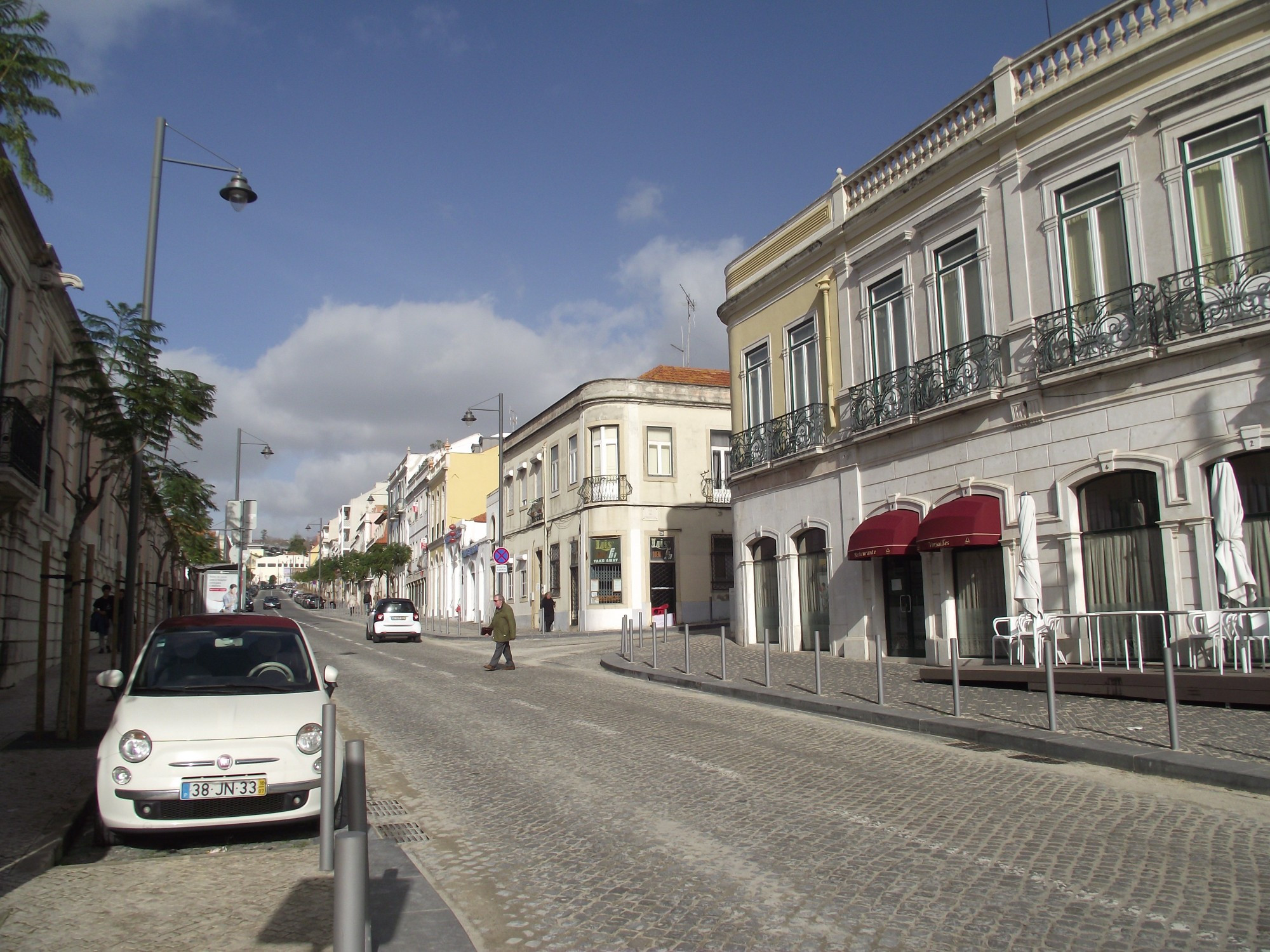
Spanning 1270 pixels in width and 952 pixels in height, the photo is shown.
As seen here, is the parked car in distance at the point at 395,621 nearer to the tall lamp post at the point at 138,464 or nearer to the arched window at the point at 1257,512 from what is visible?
the tall lamp post at the point at 138,464

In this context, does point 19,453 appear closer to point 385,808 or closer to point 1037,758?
point 385,808

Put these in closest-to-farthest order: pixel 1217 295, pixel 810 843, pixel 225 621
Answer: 1. pixel 810 843
2. pixel 225 621
3. pixel 1217 295

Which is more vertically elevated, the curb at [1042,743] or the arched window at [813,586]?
the arched window at [813,586]

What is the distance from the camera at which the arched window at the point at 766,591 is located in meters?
23.3

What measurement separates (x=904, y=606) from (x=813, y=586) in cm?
317

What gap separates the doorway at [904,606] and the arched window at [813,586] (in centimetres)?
189

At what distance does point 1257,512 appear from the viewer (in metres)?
12.6

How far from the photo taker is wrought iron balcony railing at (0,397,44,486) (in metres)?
14.7

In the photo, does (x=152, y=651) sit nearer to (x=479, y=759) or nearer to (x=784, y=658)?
(x=479, y=759)

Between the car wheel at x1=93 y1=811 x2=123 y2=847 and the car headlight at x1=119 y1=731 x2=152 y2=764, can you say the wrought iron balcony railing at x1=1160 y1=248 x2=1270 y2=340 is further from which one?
the car wheel at x1=93 y1=811 x2=123 y2=847

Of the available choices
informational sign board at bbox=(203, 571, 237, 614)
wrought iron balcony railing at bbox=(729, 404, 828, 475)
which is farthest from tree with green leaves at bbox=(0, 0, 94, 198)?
informational sign board at bbox=(203, 571, 237, 614)

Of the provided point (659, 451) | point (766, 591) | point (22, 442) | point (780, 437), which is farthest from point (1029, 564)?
point (659, 451)

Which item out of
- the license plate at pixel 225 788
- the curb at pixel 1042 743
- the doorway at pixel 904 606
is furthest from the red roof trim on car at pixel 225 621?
the doorway at pixel 904 606

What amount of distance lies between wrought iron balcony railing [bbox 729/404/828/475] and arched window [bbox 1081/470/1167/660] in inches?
279
